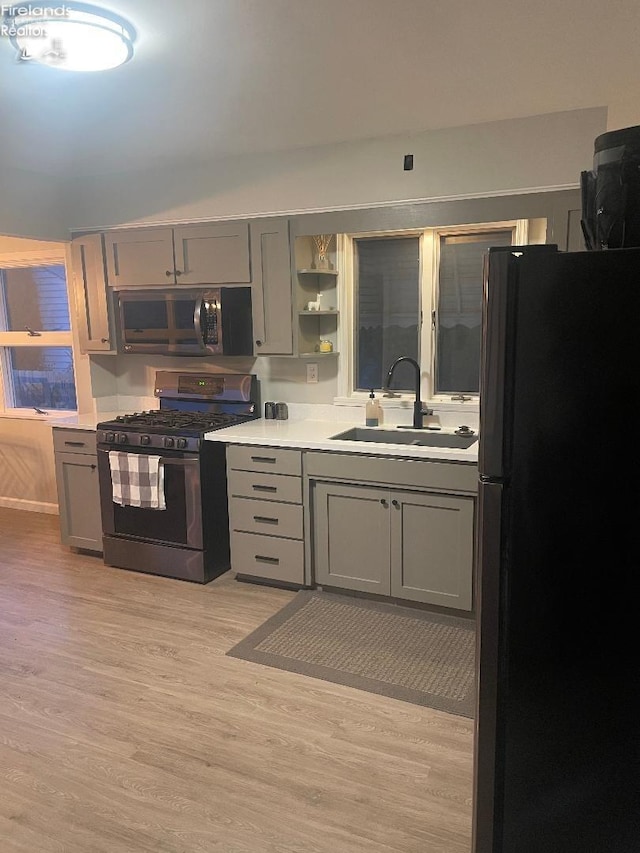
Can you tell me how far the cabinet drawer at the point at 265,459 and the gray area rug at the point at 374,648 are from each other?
0.73 m

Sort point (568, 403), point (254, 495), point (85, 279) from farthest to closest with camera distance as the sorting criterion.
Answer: point (85, 279) → point (254, 495) → point (568, 403)

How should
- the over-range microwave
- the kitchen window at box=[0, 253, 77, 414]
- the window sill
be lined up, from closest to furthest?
the over-range microwave, the kitchen window at box=[0, 253, 77, 414], the window sill

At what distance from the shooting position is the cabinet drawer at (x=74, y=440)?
4.17 metres

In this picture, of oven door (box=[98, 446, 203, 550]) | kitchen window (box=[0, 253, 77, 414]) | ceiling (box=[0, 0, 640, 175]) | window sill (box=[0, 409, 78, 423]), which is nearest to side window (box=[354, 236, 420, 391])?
ceiling (box=[0, 0, 640, 175])

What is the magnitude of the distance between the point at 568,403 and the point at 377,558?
253 cm

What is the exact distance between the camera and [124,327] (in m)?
4.30

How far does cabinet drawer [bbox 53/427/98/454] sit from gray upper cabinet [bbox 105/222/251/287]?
1.02 meters

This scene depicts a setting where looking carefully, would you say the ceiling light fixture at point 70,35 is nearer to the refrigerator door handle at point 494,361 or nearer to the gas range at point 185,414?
the refrigerator door handle at point 494,361

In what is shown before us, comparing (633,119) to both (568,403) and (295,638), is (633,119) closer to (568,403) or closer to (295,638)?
(568,403)

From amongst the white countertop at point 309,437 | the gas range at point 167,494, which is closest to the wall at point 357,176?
the gas range at point 167,494

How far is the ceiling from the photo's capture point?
2203 millimetres

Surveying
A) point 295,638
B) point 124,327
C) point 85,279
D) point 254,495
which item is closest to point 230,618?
point 295,638

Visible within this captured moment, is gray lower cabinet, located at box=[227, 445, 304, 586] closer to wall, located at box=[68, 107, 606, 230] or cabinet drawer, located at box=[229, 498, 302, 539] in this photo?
cabinet drawer, located at box=[229, 498, 302, 539]

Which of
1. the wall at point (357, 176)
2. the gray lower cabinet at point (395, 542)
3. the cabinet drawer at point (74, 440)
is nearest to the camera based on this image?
the wall at point (357, 176)
